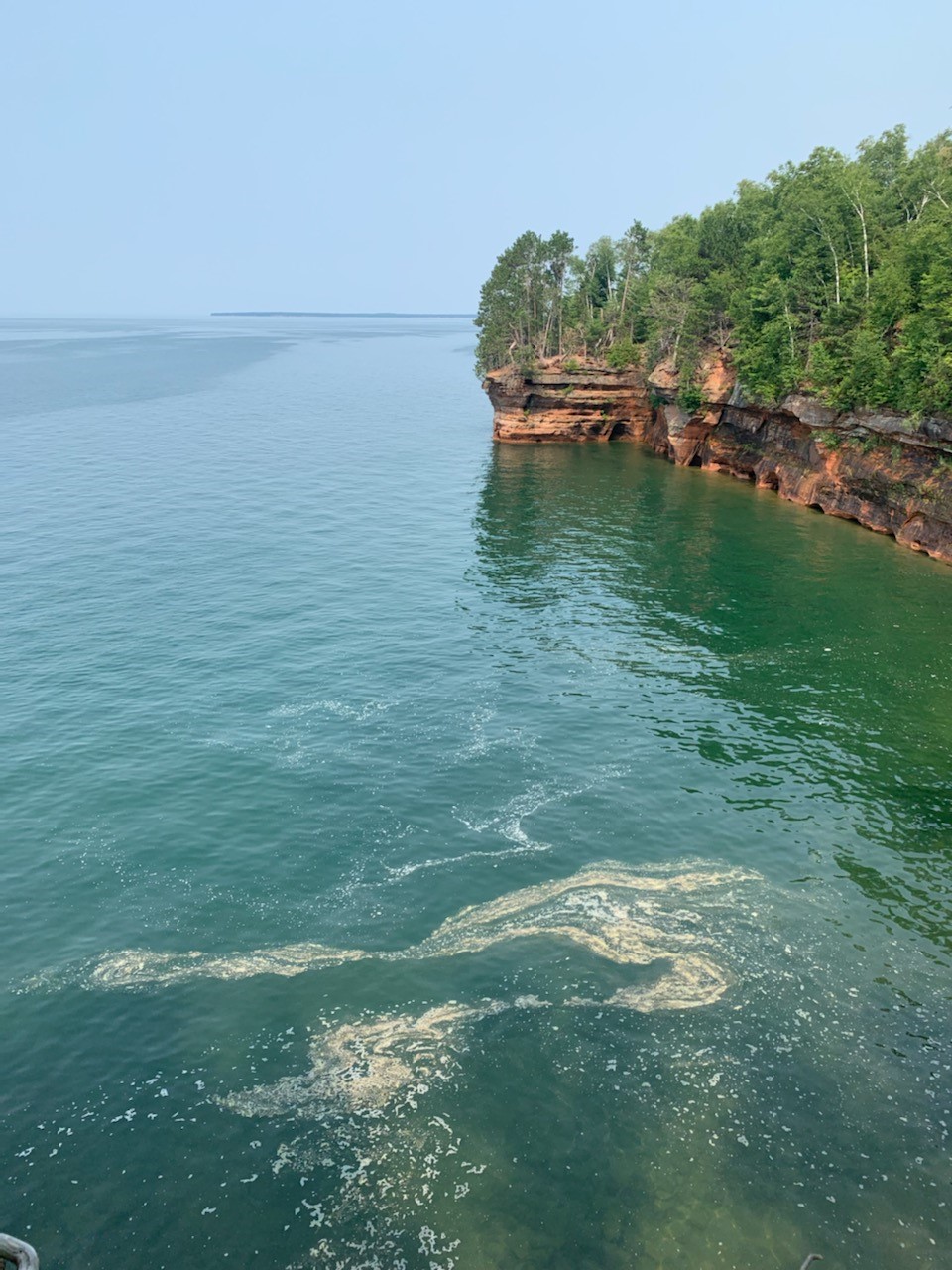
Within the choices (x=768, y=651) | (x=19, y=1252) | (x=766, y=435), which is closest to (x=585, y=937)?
(x=19, y=1252)

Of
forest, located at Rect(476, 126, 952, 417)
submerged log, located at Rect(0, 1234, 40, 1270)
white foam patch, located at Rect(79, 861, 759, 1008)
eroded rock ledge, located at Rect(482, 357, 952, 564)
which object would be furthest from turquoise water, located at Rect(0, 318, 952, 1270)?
forest, located at Rect(476, 126, 952, 417)

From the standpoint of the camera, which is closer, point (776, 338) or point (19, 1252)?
point (19, 1252)

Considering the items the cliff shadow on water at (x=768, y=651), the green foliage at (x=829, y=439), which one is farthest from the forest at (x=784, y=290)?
the cliff shadow on water at (x=768, y=651)

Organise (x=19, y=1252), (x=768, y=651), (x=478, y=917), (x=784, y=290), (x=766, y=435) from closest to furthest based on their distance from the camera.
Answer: (x=19, y=1252), (x=478, y=917), (x=768, y=651), (x=784, y=290), (x=766, y=435)

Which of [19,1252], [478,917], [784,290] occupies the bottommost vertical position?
[478,917]

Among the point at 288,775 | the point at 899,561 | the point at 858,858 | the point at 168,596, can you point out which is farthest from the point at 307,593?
the point at 899,561

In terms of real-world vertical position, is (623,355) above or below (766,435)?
above

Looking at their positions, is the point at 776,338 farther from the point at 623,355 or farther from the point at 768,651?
the point at 768,651
